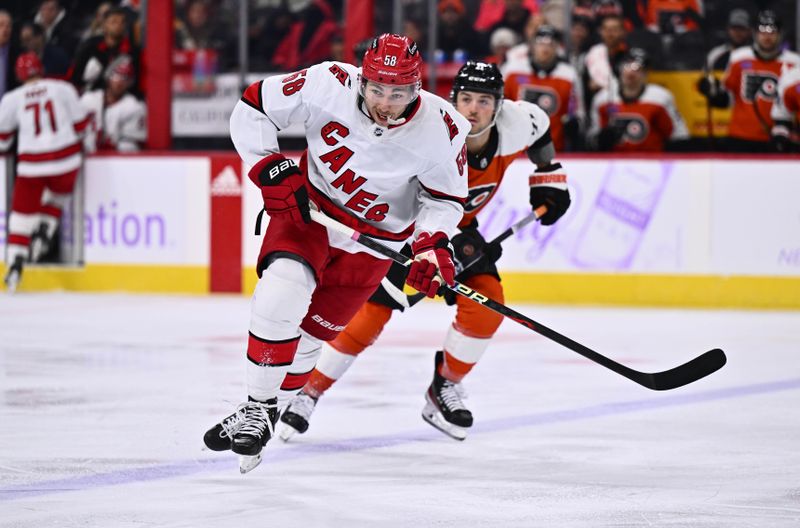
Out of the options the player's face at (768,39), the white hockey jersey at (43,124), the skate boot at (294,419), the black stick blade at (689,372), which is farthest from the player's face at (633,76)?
the skate boot at (294,419)

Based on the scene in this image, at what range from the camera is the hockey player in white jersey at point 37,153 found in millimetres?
8305

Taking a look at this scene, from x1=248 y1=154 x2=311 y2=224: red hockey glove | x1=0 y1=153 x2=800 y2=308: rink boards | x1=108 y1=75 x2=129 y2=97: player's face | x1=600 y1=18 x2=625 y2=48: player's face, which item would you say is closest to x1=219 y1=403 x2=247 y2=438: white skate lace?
x1=248 y1=154 x2=311 y2=224: red hockey glove

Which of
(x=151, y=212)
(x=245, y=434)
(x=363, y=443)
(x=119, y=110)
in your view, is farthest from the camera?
(x=119, y=110)

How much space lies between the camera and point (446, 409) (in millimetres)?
4156

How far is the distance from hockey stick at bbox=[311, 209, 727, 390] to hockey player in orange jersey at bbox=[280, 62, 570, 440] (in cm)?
46

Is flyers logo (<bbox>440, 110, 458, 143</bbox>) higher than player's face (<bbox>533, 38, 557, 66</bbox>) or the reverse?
higher

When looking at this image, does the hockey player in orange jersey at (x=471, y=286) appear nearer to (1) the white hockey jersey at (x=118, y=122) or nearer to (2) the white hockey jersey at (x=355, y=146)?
(2) the white hockey jersey at (x=355, y=146)

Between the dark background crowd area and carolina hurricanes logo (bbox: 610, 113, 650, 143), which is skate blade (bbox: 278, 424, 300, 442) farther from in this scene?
the dark background crowd area

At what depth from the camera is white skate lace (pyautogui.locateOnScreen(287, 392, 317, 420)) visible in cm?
405

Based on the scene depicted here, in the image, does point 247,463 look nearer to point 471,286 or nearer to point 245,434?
point 245,434

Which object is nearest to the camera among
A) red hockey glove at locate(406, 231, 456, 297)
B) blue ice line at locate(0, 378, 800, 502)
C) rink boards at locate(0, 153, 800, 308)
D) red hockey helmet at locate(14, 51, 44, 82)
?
blue ice line at locate(0, 378, 800, 502)

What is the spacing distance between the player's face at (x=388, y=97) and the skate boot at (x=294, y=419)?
94cm

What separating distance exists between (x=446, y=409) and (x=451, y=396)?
0.26ft

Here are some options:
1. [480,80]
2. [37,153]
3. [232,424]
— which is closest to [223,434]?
[232,424]
